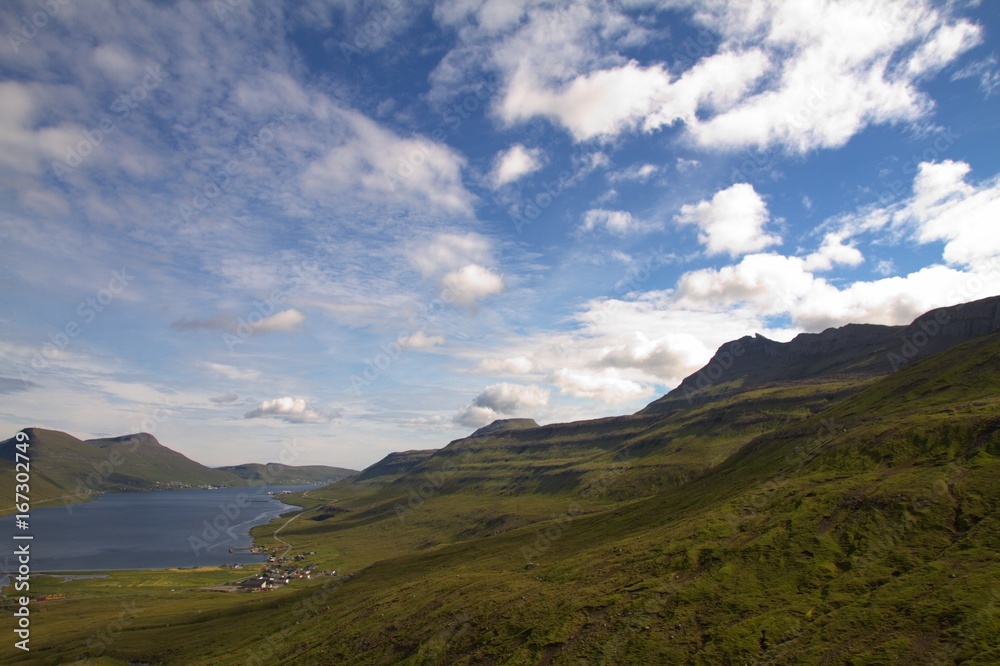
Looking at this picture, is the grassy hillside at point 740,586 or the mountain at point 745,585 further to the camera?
the grassy hillside at point 740,586

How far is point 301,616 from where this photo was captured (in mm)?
127812

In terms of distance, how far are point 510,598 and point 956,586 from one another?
5897 centimetres

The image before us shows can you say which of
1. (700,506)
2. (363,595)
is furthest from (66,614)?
(700,506)

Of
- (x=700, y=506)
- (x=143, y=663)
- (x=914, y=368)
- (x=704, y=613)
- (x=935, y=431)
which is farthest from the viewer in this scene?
(x=914, y=368)

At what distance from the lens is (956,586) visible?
55.4 m

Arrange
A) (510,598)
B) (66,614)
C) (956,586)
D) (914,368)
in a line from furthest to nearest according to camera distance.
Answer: (914,368) < (66,614) < (510,598) < (956,586)

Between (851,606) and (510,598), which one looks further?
(510,598)

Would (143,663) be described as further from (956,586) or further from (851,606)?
(956,586)

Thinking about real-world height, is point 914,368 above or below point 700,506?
above

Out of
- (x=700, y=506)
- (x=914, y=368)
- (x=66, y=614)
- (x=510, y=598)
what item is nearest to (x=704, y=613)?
(x=510, y=598)

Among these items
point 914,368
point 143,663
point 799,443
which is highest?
point 914,368

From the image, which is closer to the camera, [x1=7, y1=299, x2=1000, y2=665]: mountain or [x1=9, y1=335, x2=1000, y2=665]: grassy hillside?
[x1=7, y1=299, x2=1000, y2=665]: mountain

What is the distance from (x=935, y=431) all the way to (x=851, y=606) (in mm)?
66337

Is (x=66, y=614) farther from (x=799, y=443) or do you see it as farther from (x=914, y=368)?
(x=914, y=368)
